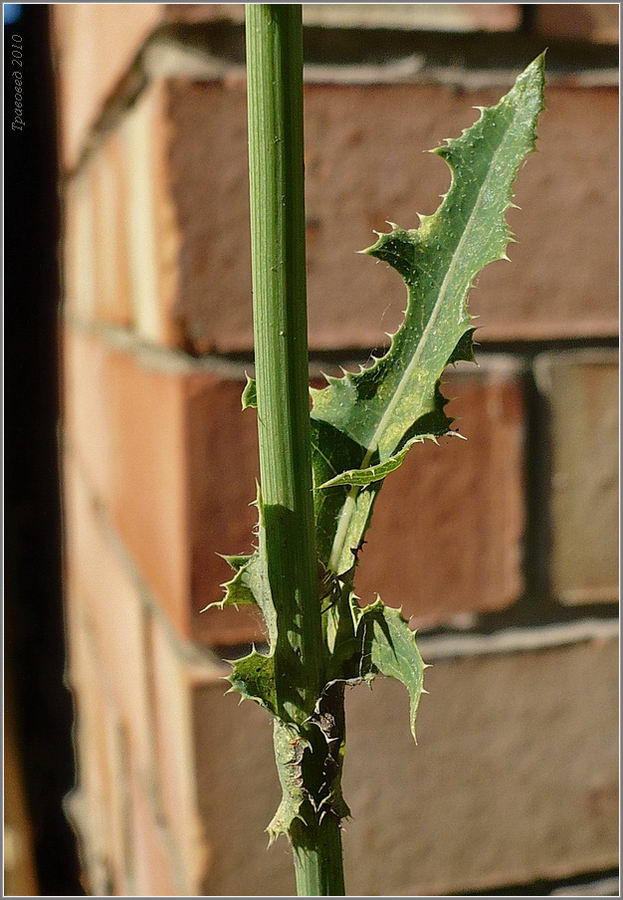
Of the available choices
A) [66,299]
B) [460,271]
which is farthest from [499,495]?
[66,299]

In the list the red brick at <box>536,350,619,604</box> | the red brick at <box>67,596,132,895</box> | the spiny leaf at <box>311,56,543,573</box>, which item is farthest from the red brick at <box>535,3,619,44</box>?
the red brick at <box>67,596,132,895</box>

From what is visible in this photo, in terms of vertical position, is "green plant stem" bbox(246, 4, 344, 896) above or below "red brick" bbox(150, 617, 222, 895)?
above

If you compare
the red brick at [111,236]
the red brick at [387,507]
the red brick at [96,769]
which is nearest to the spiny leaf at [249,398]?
the red brick at [387,507]

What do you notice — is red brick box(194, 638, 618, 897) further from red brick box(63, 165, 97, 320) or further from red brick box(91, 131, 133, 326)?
red brick box(63, 165, 97, 320)

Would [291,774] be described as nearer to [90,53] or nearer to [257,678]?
Answer: [257,678]

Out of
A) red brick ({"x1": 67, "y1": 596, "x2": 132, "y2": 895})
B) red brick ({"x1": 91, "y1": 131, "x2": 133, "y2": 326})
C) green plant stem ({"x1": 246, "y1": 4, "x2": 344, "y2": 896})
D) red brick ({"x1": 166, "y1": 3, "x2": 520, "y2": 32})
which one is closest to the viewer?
green plant stem ({"x1": 246, "y1": 4, "x2": 344, "y2": 896})

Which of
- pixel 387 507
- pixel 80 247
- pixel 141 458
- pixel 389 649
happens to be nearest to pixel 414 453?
pixel 387 507

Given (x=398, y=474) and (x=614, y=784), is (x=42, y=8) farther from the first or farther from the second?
(x=614, y=784)
